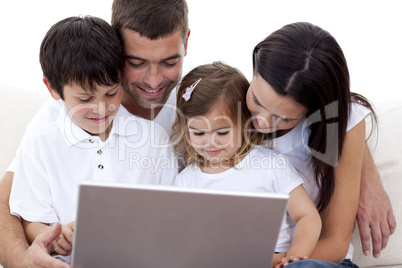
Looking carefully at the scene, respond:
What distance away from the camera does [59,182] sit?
185 centimetres

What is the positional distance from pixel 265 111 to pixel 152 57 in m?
0.47

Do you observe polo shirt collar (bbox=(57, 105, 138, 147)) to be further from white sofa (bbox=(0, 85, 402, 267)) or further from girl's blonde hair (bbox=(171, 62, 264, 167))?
white sofa (bbox=(0, 85, 402, 267))

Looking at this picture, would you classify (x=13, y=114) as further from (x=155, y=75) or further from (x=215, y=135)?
(x=215, y=135)

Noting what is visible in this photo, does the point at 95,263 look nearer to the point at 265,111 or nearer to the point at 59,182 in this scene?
the point at 59,182

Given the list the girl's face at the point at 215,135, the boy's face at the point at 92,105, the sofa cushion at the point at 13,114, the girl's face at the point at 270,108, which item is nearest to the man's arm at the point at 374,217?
the girl's face at the point at 270,108

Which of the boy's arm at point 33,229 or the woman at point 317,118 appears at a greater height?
the woman at point 317,118

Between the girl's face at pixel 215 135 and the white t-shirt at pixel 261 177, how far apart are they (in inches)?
2.7

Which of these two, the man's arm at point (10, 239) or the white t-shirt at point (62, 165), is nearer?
the man's arm at point (10, 239)

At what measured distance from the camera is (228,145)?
73.9 inches

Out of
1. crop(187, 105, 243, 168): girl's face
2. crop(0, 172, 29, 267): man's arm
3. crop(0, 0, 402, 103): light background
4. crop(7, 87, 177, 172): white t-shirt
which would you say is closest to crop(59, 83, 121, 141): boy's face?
crop(7, 87, 177, 172): white t-shirt

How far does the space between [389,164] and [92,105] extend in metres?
1.19

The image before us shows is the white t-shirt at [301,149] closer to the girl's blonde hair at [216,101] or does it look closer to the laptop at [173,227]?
the girl's blonde hair at [216,101]

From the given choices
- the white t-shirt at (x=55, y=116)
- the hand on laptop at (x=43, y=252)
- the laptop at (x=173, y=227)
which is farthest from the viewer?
the white t-shirt at (x=55, y=116)

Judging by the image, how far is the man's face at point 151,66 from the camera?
6.21 feet
